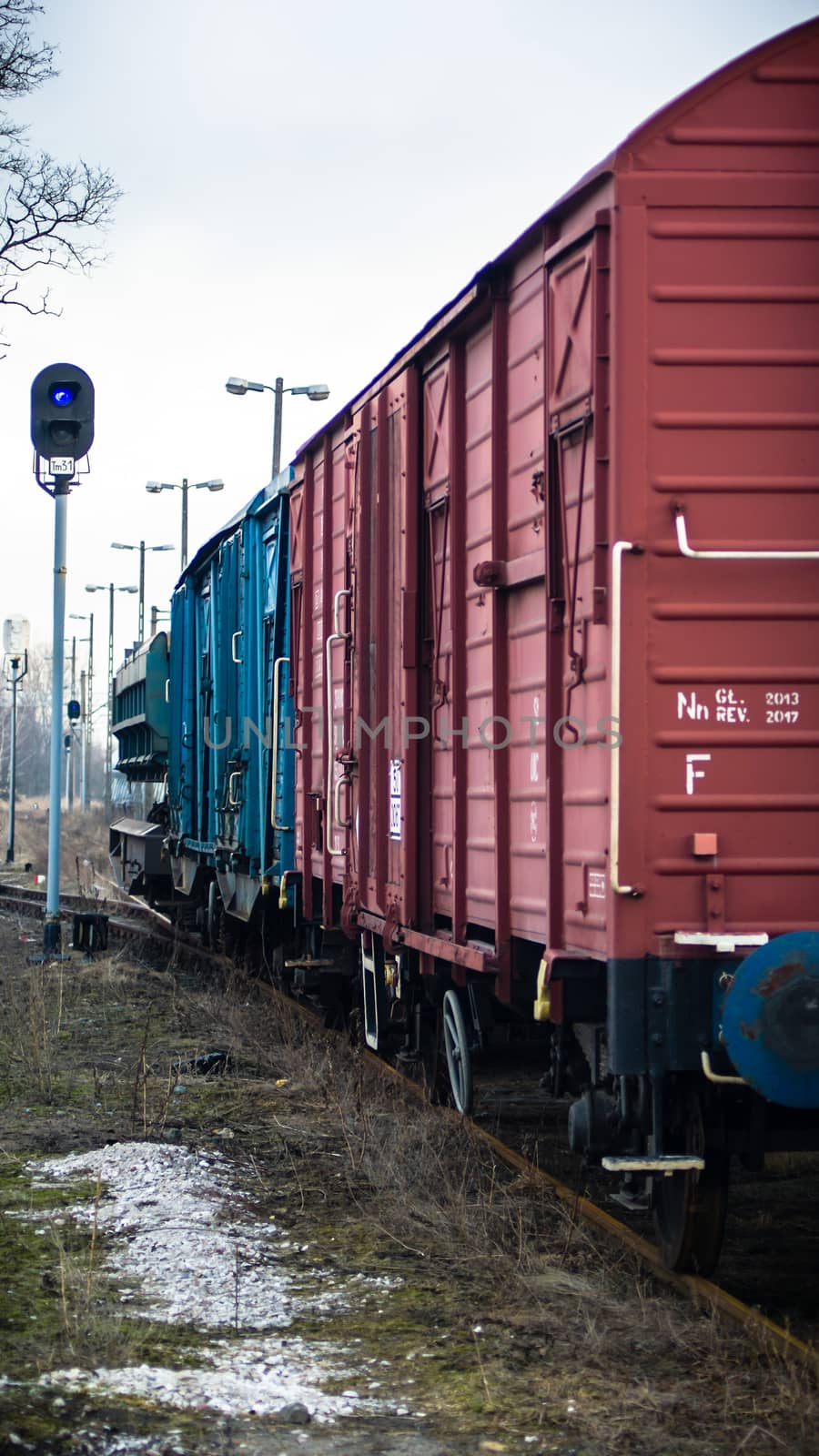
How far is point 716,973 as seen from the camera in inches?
201

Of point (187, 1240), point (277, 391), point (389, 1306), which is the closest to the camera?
point (389, 1306)

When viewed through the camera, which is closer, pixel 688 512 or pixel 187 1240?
pixel 688 512

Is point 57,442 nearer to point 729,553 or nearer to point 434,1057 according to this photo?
point 434,1057

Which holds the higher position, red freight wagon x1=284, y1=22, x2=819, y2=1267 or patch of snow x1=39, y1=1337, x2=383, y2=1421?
red freight wagon x1=284, y1=22, x2=819, y2=1267

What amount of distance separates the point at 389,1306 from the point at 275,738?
22.2 ft

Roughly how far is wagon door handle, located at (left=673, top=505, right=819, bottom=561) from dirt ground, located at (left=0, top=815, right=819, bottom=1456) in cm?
247

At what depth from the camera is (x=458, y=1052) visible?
770 centimetres

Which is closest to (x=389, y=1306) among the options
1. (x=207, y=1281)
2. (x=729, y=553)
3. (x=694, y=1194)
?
(x=207, y=1281)

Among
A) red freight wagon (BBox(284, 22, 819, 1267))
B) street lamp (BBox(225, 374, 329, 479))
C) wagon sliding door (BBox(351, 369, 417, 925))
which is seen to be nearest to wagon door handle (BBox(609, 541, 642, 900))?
red freight wagon (BBox(284, 22, 819, 1267))

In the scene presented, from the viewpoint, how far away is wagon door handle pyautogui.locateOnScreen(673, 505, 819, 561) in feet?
16.8

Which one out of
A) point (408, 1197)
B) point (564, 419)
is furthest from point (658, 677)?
point (408, 1197)

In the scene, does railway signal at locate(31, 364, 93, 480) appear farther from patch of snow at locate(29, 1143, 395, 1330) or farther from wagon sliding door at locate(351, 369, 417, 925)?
patch of snow at locate(29, 1143, 395, 1330)

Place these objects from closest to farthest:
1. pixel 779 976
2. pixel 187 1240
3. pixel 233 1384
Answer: pixel 233 1384 → pixel 779 976 → pixel 187 1240

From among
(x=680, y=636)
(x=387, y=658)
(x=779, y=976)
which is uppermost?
(x=387, y=658)
